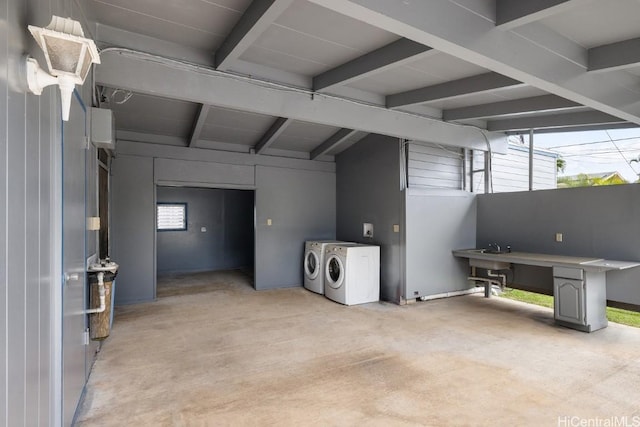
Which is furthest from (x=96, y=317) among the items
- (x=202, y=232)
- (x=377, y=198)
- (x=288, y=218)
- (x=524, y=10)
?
(x=202, y=232)

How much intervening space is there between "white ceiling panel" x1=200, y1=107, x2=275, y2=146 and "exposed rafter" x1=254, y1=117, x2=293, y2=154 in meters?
0.06

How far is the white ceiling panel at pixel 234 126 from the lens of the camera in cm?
505

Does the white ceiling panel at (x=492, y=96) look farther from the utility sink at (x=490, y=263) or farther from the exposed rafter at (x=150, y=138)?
the exposed rafter at (x=150, y=138)

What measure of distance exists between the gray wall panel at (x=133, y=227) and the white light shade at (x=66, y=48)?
180 inches

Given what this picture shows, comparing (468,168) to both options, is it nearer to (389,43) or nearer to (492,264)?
(492,264)

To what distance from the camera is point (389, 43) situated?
3088 mm

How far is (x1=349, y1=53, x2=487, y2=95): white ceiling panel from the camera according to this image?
3430mm

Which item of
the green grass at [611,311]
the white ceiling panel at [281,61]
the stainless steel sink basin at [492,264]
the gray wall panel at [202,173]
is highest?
the white ceiling panel at [281,61]

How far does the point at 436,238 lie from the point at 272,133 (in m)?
3.23

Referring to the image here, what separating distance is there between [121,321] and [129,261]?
1.20 meters

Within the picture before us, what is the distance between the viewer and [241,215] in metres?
9.42

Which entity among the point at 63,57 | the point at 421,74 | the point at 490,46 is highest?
the point at 421,74

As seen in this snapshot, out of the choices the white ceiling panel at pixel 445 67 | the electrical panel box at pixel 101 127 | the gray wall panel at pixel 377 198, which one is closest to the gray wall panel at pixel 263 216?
the gray wall panel at pixel 377 198

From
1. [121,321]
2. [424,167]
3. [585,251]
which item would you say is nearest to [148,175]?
[121,321]
